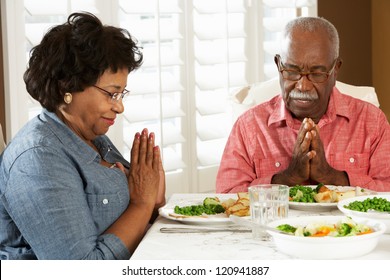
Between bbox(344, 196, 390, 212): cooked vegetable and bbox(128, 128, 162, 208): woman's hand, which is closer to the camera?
bbox(344, 196, 390, 212): cooked vegetable

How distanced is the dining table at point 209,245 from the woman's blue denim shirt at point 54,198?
138mm

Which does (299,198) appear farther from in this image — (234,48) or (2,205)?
(234,48)

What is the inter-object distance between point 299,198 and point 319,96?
517 mm

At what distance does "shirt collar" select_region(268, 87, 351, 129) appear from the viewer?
2755 millimetres

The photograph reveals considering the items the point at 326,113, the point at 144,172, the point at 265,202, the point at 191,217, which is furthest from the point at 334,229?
the point at 326,113

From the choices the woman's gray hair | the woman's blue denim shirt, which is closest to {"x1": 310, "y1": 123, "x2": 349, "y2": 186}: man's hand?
the woman's gray hair

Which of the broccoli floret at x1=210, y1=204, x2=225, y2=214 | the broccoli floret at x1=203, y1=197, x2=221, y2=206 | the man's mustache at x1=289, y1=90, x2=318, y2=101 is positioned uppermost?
the man's mustache at x1=289, y1=90, x2=318, y2=101

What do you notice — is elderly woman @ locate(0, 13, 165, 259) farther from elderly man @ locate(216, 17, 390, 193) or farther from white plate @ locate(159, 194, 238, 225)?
elderly man @ locate(216, 17, 390, 193)

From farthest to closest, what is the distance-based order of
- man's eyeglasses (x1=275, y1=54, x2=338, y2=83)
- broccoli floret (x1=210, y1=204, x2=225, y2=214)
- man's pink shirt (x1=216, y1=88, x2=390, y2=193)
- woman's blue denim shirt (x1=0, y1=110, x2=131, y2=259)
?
man's pink shirt (x1=216, y1=88, x2=390, y2=193) < man's eyeglasses (x1=275, y1=54, x2=338, y2=83) < broccoli floret (x1=210, y1=204, x2=225, y2=214) < woman's blue denim shirt (x1=0, y1=110, x2=131, y2=259)

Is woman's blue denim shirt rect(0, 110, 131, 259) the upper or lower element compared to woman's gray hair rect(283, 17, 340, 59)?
lower

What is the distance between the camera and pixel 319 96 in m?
2.66

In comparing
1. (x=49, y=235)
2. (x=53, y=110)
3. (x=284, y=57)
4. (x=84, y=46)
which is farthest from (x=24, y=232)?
(x=284, y=57)

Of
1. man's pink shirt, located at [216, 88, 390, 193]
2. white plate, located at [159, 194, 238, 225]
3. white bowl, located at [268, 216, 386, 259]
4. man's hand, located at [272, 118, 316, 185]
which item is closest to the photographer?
white bowl, located at [268, 216, 386, 259]

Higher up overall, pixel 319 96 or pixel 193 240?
pixel 319 96
